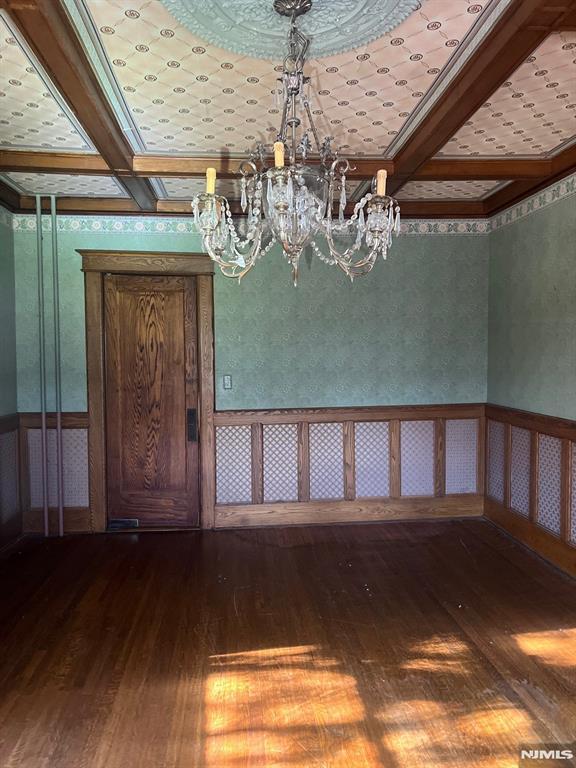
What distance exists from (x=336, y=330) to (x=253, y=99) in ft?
7.29

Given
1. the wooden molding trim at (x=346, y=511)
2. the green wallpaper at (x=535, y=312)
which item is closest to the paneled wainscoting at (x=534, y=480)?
the green wallpaper at (x=535, y=312)

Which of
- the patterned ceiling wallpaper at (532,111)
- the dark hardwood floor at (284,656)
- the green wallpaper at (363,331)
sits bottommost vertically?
the dark hardwood floor at (284,656)

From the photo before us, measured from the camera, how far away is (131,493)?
4.45m

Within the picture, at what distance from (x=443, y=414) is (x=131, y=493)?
2784 mm

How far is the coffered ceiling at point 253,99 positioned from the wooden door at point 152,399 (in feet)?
2.70

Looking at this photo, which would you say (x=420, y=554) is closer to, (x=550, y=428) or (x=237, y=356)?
(x=550, y=428)

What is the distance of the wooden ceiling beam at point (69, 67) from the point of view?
5.98ft

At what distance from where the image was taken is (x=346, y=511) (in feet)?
14.9

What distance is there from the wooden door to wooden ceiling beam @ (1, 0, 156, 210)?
1.41 meters

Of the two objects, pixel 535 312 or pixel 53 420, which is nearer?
pixel 535 312

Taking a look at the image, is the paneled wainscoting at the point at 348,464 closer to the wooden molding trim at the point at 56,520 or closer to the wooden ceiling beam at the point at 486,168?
the wooden molding trim at the point at 56,520

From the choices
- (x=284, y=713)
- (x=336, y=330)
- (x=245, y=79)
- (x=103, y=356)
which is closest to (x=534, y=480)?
(x=336, y=330)

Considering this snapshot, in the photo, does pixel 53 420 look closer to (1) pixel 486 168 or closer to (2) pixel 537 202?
(1) pixel 486 168

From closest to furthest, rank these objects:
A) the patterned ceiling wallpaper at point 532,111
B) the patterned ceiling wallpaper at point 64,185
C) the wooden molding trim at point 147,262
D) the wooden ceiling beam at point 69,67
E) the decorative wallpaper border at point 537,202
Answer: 1. the wooden ceiling beam at point 69,67
2. the patterned ceiling wallpaper at point 532,111
3. the decorative wallpaper border at point 537,202
4. the patterned ceiling wallpaper at point 64,185
5. the wooden molding trim at point 147,262
